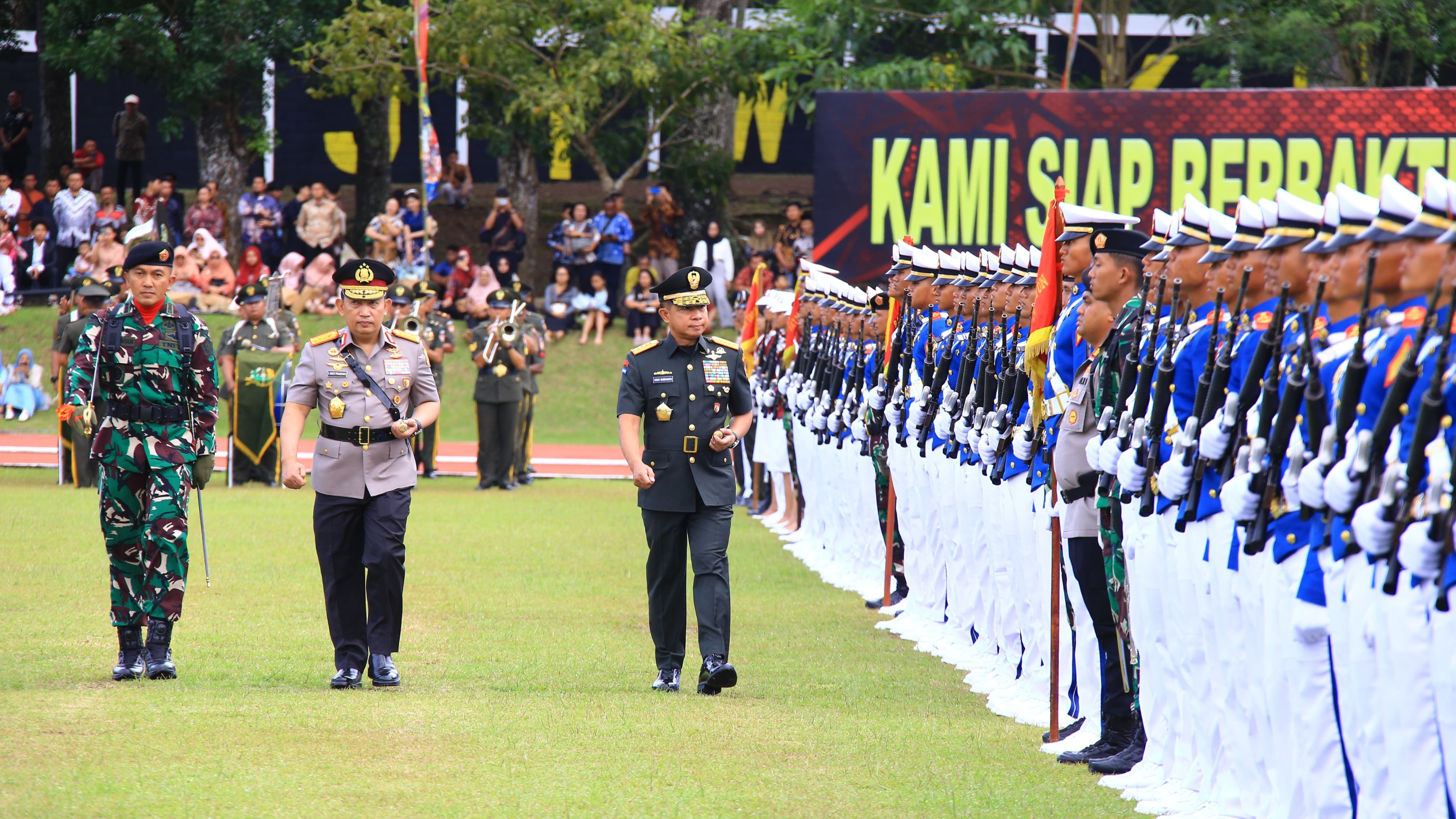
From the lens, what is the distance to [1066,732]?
6.73 metres

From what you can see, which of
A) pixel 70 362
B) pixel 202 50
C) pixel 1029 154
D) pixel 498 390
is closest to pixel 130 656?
pixel 70 362

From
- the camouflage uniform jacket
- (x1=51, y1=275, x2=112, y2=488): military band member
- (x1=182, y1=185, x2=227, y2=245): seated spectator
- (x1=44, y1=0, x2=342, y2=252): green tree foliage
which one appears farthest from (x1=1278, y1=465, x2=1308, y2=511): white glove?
(x1=44, y1=0, x2=342, y2=252): green tree foliage

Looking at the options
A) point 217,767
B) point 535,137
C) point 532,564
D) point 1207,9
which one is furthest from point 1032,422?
point 535,137

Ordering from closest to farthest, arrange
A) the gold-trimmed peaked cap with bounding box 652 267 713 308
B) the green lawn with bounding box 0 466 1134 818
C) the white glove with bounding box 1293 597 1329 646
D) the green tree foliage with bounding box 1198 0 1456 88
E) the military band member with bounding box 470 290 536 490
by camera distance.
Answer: the white glove with bounding box 1293 597 1329 646
the green lawn with bounding box 0 466 1134 818
the gold-trimmed peaked cap with bounding box 652 267 713 308
the military band member with bounding box 470 290 536 490
the green tree foliage with bounding box 1198 0 1456 88

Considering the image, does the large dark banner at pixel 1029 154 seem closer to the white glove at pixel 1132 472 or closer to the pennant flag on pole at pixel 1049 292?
the pennant flag on pole at pixel 1049 292

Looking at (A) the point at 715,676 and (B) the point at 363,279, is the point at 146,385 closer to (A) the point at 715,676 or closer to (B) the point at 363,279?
(B) the point at 363,279

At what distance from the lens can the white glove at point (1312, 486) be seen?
4.61 m

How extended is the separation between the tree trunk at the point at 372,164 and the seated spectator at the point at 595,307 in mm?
5034

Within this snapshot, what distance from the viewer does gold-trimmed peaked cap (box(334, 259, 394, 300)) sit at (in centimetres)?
765

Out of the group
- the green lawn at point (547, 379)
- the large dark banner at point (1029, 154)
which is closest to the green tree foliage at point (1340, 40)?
the large dark banner at point (1029, 154)

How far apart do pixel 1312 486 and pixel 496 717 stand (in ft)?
11.7

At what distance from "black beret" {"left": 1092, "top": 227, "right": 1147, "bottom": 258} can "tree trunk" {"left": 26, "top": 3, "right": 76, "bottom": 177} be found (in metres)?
26.5

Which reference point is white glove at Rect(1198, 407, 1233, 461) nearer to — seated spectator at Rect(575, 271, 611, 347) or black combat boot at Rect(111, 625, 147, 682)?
black combat boot at Rect(111, 625, 147, 682)

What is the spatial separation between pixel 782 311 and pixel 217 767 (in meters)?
10.7
